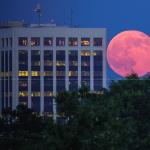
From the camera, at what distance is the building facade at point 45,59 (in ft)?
43.5

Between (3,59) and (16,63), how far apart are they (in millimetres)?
638

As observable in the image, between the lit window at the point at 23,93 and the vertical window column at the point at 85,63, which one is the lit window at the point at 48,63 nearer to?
the vertical window column at the point at 85,63

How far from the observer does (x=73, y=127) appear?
6.08 meters

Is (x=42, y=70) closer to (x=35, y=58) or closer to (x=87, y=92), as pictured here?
(x=35, y=58)

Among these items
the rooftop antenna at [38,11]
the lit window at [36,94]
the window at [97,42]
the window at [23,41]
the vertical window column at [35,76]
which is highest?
the rooftop antenna at [38,11]

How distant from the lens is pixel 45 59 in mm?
14047

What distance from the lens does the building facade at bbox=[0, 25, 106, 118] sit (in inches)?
522

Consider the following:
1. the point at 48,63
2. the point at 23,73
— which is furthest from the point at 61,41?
the point at 23,73

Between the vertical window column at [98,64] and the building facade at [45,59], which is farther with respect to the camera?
the vertical window column at [98,64]

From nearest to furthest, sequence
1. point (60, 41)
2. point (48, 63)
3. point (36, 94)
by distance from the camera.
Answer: point (36, 94) → point (48, 63) → point (60, 41)

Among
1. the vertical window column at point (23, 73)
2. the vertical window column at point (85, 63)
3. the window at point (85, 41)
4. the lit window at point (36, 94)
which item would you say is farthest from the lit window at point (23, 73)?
the window at point (85, 41)

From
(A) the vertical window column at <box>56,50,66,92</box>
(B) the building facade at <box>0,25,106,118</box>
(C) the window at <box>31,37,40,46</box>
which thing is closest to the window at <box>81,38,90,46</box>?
(B) the building facade at <box>0,25,106,118</box>

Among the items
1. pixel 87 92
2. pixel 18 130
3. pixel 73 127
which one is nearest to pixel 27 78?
Answer: pixel 18 130

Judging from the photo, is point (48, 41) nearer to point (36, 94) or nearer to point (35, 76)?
point (35, 76)
